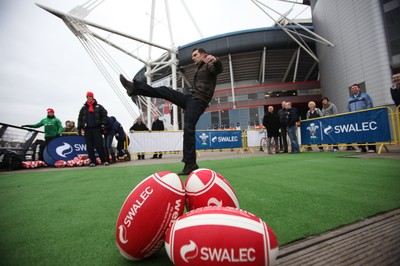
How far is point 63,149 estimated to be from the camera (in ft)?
24.6

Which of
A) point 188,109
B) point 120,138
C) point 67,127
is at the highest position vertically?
point 67,127

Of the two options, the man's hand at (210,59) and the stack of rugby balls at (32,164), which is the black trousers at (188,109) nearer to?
the man's hand at (210,59)

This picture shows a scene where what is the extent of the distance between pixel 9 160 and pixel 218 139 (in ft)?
28.3

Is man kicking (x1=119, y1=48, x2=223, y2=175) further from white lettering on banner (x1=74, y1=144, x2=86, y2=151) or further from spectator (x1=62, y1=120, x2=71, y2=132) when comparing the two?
spectator (x1=62, y1=120, x2=71, y2=132)

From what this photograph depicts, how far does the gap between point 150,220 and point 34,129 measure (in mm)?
8559

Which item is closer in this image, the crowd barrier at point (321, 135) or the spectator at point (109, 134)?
the crowd barrier at point (321, 135)

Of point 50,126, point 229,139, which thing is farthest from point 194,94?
point 229,139

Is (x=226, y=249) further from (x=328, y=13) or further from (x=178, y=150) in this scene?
(x=328, y=13)

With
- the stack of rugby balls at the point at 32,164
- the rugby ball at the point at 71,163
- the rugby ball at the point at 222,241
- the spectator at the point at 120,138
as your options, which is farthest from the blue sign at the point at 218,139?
the rugby ball at the point at 222,241

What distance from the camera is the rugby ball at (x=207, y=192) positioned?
4.30 ft

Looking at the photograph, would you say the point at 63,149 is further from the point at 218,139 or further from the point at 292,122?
the point at 292,122

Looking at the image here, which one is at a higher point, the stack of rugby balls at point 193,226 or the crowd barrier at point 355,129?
the crowd barrier at point 355,129

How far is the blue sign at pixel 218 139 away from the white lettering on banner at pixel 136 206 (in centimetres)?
981

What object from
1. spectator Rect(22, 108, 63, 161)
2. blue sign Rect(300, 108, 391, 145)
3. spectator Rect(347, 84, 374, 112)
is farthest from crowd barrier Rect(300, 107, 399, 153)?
spectator Rect(22, 108, 63, 161)
